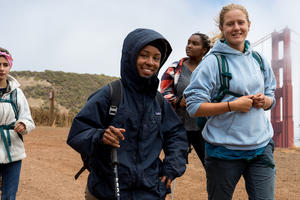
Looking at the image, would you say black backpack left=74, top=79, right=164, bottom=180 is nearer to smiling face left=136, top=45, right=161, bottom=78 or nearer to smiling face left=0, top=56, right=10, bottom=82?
smiling face left=136, top=45, right=161, bottom=78

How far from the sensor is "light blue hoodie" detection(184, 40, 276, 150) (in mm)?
2381

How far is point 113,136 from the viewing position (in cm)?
189

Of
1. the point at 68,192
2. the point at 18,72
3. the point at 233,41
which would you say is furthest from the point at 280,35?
the point at 18,72

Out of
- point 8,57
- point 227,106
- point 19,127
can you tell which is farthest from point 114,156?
point 8,57

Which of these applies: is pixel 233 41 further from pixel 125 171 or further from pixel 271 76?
pixel 125 171

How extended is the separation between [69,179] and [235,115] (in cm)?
526

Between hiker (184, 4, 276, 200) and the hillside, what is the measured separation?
42.2 m

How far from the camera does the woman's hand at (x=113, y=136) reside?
6.14ft

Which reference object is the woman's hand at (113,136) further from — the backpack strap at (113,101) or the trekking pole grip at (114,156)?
the backpack strap at (113,101)

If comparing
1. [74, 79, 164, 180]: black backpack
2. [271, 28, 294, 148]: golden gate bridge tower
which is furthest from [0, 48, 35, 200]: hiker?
[271, 28, 294, 148]: golden gate bridge tower

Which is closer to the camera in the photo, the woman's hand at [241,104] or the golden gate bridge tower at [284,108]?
the woman's hand at [241,104]

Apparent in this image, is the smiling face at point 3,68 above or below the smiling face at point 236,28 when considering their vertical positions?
below

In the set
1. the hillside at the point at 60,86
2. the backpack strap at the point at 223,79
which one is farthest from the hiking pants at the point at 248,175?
the hillside at the point at 60,86

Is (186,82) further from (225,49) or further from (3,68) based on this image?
(3,68)
